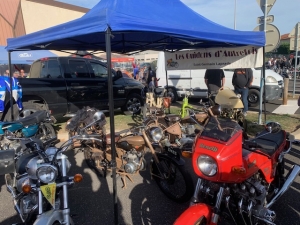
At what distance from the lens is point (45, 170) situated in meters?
2.11

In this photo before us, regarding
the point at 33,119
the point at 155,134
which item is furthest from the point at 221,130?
the point at 33,119

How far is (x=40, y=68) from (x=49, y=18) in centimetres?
2468

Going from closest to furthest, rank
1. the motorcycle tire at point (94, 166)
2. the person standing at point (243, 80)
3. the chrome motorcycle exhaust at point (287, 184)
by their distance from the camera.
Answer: the chrome motorcycle exhaust at point (287, 184) < the motorcycle tire at point (94, 166) < the person standing at point (243, 80)

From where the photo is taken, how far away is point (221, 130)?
81.7 inches

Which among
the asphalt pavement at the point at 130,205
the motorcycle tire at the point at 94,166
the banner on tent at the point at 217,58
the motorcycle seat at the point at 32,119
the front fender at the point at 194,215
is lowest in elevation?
the asphalt pavement at the point at 130,205

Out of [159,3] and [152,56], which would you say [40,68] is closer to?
[159,3]

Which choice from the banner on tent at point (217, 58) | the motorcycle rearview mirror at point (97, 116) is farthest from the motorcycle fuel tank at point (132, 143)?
the banner on tent at point (217, 58)

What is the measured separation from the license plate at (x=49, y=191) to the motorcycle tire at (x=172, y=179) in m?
1.52

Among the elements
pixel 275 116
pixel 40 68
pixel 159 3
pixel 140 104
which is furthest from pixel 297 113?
pixel 40 68

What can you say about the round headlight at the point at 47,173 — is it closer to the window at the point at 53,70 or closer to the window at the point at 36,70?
the window at the point at 53,70

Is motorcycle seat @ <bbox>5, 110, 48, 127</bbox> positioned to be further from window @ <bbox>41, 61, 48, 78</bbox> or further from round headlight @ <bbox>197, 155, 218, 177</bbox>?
round headlight @ <bbox>197, 155, 218, 177</bbox>

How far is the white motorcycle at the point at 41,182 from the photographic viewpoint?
2092mm

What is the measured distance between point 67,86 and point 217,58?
3.93 m

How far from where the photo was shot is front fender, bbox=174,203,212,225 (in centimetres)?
190
